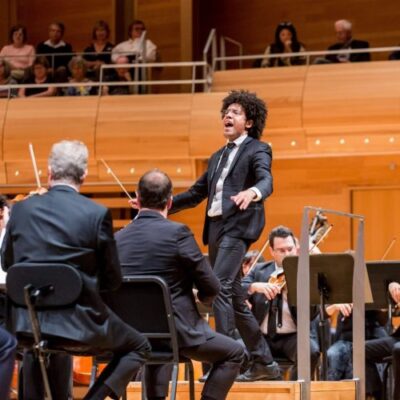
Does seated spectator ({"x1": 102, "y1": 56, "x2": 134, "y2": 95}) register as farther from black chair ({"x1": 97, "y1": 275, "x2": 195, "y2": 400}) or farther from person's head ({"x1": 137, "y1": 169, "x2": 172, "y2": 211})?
black chair ({"x1": 97, "y1": 275, "x2": 195, "y2": 400})

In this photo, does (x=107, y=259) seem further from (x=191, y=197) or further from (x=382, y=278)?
(x=382, y=278)

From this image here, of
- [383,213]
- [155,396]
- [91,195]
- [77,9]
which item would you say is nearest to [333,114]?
→ [383,213]

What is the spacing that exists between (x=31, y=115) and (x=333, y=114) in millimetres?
3272

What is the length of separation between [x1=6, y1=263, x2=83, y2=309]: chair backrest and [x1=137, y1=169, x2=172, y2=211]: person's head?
0.76 m

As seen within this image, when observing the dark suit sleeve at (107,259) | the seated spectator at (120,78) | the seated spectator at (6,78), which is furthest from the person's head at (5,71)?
the dark suit sleeve at (107,259)

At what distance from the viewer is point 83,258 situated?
11.9 feet

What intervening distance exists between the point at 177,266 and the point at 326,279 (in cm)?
144

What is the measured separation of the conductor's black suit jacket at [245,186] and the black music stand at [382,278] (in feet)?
3.79

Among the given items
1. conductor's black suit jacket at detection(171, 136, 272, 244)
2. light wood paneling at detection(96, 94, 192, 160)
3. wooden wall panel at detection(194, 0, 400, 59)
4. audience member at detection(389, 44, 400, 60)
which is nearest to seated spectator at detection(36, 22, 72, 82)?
light wood paneling at detection(96, 94, 192, 160)

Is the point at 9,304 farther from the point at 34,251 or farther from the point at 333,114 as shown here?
the point at 333,114

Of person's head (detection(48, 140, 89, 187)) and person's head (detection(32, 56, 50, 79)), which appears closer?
person's head (detection(48, 140, 89, 187))

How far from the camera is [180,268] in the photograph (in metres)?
4.09

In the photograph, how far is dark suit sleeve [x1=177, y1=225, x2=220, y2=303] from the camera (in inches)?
159

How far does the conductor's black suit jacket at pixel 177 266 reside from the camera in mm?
4051
